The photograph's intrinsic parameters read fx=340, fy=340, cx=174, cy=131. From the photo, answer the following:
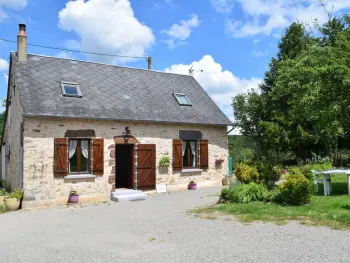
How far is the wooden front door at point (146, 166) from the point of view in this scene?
45.5ft

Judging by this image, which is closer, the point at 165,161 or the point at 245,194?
the point at 245,194

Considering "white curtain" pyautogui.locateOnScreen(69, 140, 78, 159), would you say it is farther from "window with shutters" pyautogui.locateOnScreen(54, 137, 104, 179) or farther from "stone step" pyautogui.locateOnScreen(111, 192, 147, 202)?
"stone step" pyautogui.locateOnScreen(111, 192, 147, 202)

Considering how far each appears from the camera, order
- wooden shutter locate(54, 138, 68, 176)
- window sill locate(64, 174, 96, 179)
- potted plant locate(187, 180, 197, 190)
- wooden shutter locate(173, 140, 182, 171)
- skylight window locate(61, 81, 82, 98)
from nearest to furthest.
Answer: wooden shutter locate(54, 138, 68, 176), window sill locate(64, 174, 96, 179), skylight window locate(61, 81, 82, 98), wooden shutter locate(173, 140, 182, 171), potted plant locate(187, 180, 197, 190)

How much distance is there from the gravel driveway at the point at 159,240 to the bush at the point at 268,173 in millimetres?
3661

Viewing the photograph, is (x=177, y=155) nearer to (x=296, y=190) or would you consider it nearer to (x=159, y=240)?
(x=296, y=190)

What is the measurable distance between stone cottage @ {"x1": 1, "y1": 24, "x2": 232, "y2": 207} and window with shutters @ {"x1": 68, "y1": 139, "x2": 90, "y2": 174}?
4 centimetres

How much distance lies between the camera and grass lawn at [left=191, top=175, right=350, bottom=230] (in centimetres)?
765

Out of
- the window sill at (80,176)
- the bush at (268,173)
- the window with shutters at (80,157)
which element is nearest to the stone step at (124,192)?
the window with shutters at (80,157)

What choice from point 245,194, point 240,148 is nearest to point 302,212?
point 245,194

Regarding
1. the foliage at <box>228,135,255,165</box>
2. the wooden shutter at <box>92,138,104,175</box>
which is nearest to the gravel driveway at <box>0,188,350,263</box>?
the wooden shutter at <box>92,138,104,175</box>

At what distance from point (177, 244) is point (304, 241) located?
2.32m

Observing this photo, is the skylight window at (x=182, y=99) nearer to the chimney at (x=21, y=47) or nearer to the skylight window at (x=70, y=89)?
the skylight window at (x=70, y=89)

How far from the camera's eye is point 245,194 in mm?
10250

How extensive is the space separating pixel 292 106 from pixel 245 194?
729 cm
